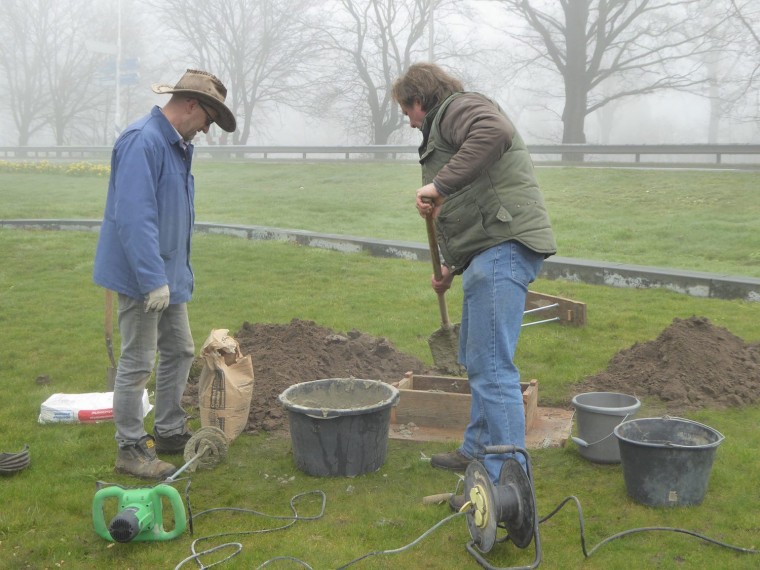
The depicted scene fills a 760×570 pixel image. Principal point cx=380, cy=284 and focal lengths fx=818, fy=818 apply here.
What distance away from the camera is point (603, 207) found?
51.1ft

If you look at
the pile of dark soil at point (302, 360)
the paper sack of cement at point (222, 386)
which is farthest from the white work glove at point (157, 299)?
the pile of dark soil at point (302, 360)

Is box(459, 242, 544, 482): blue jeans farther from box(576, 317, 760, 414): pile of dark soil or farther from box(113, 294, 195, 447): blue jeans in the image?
box(576, 317, 760, 414): pile of dark soil

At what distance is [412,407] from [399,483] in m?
0.97

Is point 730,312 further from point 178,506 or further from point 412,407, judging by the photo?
point 178,506

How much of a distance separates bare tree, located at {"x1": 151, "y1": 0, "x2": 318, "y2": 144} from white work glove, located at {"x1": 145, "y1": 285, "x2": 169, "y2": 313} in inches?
1366

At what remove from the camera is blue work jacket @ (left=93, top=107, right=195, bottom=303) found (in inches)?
167

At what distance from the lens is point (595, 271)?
9.87 meters

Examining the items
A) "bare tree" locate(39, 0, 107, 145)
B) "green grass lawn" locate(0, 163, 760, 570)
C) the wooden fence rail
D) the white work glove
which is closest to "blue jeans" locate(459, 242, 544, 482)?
"green grass lawn" locate(0, 163, 760, 570)

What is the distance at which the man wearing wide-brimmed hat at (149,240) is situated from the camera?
425cm

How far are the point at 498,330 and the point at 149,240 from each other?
73.1 inches

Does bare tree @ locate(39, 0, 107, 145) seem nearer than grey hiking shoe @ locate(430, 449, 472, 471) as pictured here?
No

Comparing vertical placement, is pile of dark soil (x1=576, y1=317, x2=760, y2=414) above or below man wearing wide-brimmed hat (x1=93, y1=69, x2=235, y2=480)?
below

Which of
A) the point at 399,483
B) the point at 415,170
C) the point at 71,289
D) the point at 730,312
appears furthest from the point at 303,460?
the point at 415,170

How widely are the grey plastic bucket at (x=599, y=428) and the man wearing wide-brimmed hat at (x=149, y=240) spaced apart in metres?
2.34
